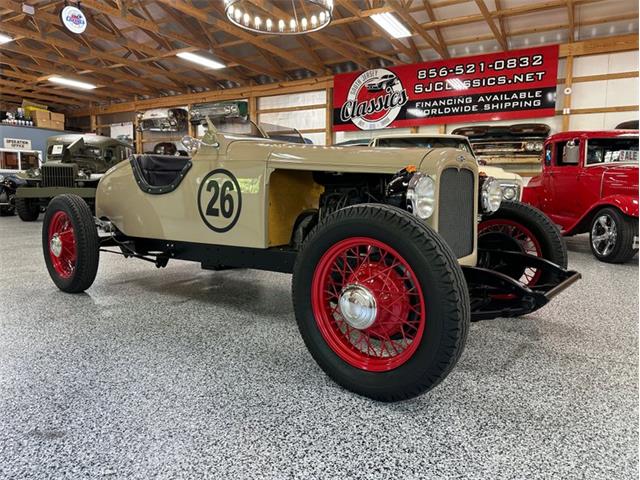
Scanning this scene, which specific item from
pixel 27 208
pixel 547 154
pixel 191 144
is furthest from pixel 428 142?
pixel 27 208

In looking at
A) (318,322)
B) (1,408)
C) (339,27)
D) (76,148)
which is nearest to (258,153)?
(318,322)

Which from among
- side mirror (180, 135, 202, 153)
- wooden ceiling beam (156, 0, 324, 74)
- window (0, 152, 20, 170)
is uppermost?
wooden ceiling beam (156, 0, 324, 74)

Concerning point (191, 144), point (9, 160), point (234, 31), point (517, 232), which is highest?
point (234, 31)

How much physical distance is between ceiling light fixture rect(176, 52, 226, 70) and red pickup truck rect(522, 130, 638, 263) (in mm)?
9375

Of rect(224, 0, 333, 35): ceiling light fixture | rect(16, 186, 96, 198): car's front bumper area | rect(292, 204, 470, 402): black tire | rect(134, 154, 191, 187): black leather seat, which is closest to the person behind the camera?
rect(292, 204, 470, 402): black tire

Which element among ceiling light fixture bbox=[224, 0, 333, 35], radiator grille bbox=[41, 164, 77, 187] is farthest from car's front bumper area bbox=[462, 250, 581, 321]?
radiator grille bbox=[41, 164, 77, 187]

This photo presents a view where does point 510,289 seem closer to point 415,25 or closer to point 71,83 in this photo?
point 415,25

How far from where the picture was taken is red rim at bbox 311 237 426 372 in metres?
1.65

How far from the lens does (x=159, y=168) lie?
3.12 meters

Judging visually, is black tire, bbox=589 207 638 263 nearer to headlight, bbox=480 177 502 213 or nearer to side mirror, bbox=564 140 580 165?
side mirror, bbox=564 140 580 165

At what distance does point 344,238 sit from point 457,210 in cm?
76

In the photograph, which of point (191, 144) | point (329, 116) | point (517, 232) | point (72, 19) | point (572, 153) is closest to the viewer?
point (191, 144)

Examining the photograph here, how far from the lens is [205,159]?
8.59 feet

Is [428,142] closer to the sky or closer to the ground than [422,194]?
closer to the sky
